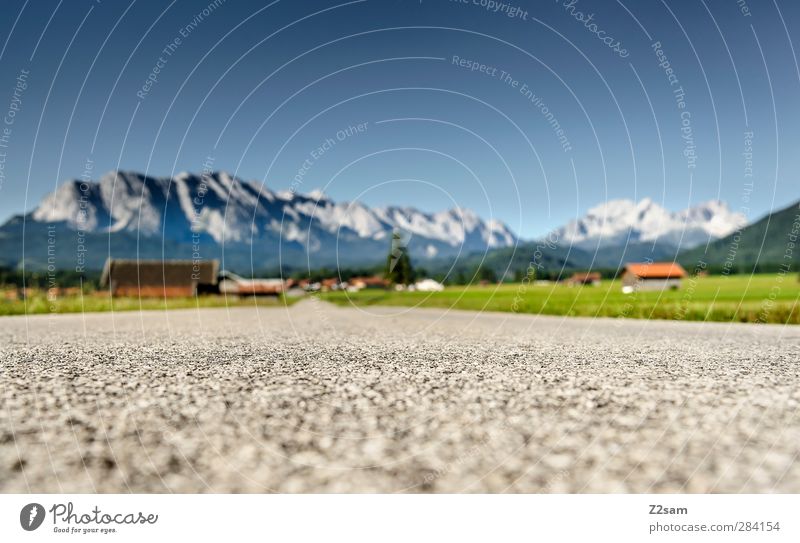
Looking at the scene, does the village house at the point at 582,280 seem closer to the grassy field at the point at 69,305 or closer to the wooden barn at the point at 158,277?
the wooden barn at the point at 158,277

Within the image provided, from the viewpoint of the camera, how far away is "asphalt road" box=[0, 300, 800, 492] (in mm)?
6414

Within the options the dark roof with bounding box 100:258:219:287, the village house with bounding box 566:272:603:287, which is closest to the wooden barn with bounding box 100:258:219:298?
the dark roof with bounding box 100:258:219:287

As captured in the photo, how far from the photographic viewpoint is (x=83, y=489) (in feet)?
20.3

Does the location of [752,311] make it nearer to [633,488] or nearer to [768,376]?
[768,376]

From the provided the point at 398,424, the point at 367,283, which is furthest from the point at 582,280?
the point at 398,424

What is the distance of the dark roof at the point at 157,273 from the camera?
8794 cm

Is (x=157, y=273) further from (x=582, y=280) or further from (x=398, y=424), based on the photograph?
(x=398, y=424)

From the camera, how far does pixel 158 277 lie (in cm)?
9194

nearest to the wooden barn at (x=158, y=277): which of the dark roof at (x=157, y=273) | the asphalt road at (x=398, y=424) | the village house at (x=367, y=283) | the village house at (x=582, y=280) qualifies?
the dark roof at (x=157, y=273)

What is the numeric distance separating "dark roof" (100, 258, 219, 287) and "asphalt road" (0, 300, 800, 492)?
78.0 m

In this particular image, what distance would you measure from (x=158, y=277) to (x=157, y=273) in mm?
799

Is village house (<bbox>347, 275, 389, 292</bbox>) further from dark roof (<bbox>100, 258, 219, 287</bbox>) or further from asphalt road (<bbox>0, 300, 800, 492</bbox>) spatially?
asphalt road (<bbox>0, 300, 800, 492</bbox>)
